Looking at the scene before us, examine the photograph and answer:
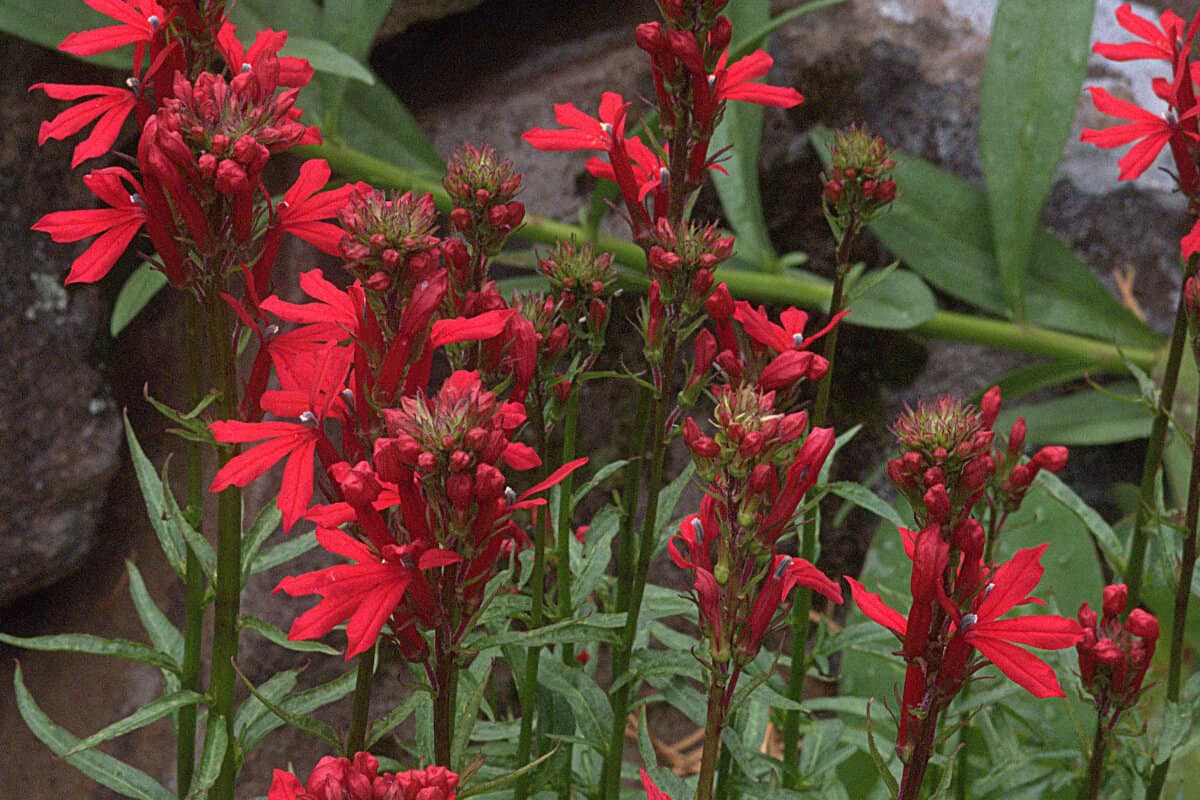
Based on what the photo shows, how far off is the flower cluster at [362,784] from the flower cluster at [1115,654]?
53 cm

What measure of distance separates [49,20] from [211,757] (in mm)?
1233

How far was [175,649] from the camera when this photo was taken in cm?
112

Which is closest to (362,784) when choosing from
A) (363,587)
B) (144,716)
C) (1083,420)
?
(363,587)

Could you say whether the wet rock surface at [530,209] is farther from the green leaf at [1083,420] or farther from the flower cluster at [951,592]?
the flower cluster at [951,592]

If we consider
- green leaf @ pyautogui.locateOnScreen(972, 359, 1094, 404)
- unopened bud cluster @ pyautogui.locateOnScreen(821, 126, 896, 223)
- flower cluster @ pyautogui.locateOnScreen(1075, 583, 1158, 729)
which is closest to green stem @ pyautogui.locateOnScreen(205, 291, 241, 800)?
unopened bud cluster @ pyautogui.locateOnScreen(821, 126, 896, 223)

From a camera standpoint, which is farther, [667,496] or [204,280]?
[667,496]

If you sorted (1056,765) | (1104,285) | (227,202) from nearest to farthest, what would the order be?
1. (227,202)
2. (1056,765)
3. (1104,285)

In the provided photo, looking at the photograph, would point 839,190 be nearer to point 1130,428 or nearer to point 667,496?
point 667,496

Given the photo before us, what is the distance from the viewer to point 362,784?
630 mm

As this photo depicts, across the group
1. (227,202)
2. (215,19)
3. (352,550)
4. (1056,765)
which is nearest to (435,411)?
(352,550)

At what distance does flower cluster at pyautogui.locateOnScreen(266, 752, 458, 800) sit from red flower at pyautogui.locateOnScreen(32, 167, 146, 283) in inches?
14.7

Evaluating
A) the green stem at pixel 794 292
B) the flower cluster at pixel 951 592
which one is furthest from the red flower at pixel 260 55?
the green stem at pixel 794 292

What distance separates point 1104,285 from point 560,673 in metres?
1.48

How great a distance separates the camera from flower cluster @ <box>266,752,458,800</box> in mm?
625
